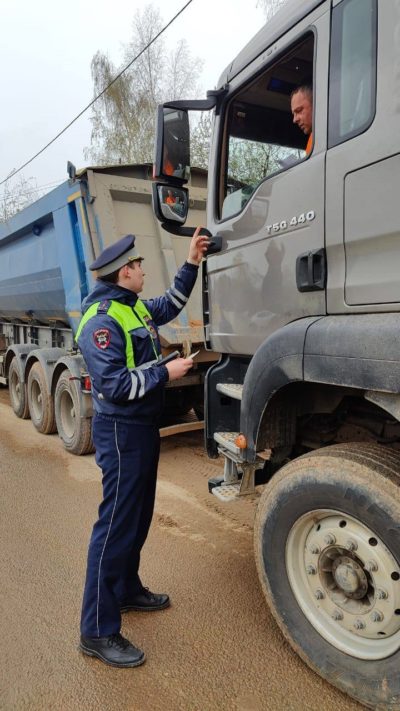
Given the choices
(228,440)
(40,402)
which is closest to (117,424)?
(228,440)

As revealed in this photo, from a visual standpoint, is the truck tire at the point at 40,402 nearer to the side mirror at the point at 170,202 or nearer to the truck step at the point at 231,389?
the truck step at the point at 231,389

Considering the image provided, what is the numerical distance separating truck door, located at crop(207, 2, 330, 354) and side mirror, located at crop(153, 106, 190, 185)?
26 centimetres

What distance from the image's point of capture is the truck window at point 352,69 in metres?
1.87

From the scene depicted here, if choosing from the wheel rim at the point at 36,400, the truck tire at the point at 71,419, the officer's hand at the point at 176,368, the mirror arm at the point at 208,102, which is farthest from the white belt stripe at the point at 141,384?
the wheel rim at the point at 36,400

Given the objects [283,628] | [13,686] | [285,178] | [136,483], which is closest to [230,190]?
[285,178]

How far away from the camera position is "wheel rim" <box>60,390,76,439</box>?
19.5ft

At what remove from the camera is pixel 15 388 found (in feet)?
24.9

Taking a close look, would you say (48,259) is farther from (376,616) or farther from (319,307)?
(376,616)

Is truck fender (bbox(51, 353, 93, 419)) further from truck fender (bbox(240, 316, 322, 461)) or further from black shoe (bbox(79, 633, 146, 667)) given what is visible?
truck fender (bbox(240, 316, 322, 461))

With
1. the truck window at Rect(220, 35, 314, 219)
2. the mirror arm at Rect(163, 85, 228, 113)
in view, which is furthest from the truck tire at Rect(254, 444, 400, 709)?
the mirror arm at Rect(163, 85, 228, 113)

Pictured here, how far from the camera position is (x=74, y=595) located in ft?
9.59

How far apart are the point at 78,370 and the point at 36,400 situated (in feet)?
5.26

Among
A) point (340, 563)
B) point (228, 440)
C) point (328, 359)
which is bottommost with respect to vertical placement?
point (340, 563)

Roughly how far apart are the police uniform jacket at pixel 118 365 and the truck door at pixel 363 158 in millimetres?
879
